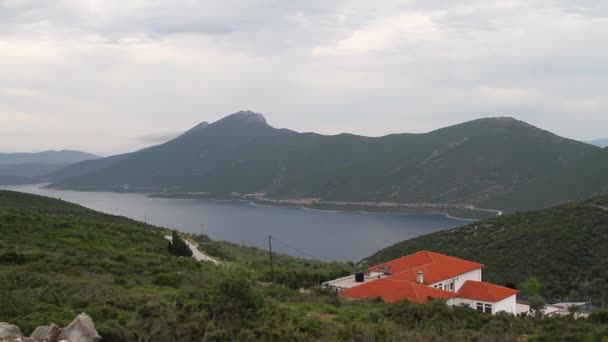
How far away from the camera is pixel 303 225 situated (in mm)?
89062

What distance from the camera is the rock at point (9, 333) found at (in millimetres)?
6692

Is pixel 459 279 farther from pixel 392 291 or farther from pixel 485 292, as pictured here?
pixel 392 291

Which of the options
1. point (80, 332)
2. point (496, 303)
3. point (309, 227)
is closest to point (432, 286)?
point (496, 303)

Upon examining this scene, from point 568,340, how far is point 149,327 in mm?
7135

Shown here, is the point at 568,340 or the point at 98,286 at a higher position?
the point at 98,286

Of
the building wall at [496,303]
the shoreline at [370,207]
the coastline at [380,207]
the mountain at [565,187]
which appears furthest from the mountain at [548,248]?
the mountain at [565,187]

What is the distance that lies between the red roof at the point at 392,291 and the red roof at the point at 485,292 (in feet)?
1.62

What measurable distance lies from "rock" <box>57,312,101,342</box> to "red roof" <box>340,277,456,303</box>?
10.2 m

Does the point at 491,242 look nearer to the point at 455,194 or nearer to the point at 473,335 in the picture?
the point at 473,335

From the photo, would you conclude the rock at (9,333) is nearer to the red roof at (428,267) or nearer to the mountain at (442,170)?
the red roof at (428,267)

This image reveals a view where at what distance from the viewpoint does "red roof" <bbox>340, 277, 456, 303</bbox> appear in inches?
628

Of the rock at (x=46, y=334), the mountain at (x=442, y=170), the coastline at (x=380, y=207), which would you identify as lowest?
the coastline at (x=380, y=207)

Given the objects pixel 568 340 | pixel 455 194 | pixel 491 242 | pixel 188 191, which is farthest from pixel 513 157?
pixel 568 340

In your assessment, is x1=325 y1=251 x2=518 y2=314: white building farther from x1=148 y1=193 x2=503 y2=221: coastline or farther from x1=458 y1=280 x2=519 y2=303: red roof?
x1=148 y1=193 x2=503 y2=221: coastline
